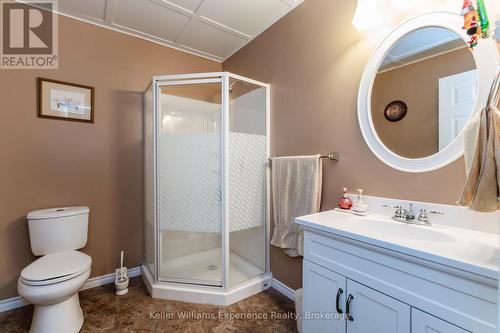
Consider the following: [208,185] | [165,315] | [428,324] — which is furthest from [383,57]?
[165,315]

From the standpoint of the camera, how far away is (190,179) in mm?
1885

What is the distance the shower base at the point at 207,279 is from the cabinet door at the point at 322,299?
793mm

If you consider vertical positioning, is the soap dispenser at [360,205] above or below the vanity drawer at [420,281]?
above

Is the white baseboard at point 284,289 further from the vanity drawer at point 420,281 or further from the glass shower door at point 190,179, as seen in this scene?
the vanity drawer at point 420,281

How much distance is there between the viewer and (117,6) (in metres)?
1.75

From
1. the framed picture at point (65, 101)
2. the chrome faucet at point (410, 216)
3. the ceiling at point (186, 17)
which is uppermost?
the ceiling at point (186, 17)

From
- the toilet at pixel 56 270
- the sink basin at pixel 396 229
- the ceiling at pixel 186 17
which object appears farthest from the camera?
the ceiling at pixel 186 17

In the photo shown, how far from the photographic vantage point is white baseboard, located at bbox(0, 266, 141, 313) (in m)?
1.64

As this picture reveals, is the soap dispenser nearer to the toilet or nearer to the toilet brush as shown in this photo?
the toilet

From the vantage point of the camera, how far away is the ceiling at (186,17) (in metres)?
1.73

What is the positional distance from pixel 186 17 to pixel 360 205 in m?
2.05

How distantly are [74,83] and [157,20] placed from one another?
3.00ft

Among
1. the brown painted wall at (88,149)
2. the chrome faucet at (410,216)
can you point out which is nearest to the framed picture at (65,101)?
the brown painted wall at (88,149)

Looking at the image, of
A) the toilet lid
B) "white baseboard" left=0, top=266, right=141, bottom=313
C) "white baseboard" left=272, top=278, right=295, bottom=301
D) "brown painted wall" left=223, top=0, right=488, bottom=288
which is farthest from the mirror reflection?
"white baseboard" left=0, top=266, right=141, bottom=313
